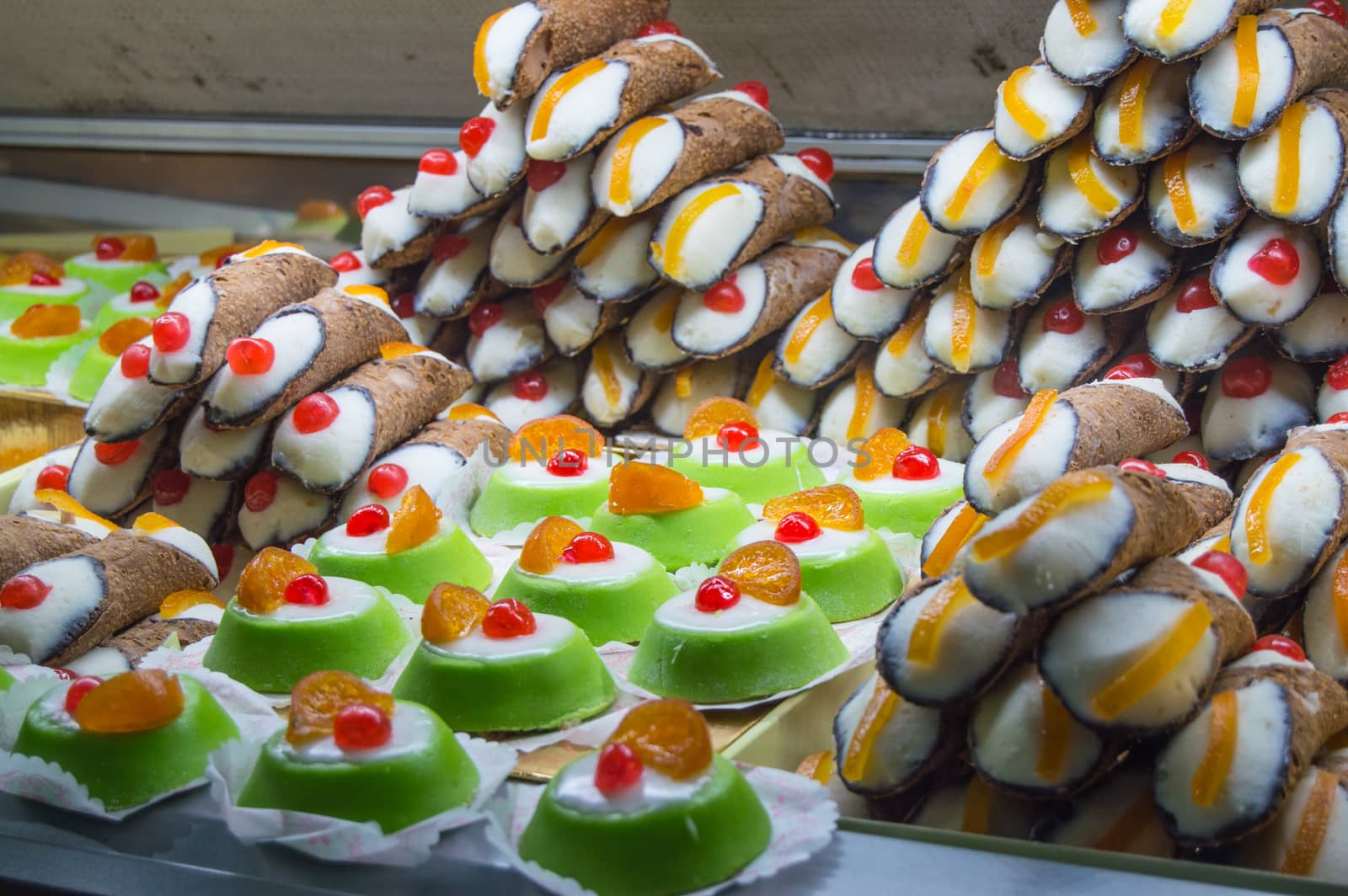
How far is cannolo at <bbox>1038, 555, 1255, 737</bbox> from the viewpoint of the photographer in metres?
1.19

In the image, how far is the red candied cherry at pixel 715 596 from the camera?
1.78m

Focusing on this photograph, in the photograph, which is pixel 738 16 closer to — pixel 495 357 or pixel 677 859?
pixel 495 357

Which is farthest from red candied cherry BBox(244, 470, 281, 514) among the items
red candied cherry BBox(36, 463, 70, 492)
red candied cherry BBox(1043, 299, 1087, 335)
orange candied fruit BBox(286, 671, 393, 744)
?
red candied cherry BBox(1043, 299, 1087, 335)

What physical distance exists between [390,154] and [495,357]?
33.9 inches

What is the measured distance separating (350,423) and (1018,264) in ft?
3.64

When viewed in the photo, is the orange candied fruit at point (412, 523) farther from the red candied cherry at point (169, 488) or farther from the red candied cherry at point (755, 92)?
the red candied cherry at point (755, 92)

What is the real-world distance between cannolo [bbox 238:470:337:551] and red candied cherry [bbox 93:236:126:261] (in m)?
1.47

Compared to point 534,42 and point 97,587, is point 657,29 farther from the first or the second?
point 97,587

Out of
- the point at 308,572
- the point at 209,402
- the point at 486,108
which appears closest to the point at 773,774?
the point at 308,572

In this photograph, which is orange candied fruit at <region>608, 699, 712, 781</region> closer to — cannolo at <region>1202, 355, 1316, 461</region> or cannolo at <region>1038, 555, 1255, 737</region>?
cannolo at <region>1038, 555, 1255, 737</region>

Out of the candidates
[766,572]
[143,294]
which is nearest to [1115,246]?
[766,572]

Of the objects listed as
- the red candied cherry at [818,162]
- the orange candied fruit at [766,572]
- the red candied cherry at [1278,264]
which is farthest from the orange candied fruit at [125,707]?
the red candied cherry at [818,162]

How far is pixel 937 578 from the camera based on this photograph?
137 cm

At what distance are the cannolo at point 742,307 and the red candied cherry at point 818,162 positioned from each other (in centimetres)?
22
